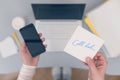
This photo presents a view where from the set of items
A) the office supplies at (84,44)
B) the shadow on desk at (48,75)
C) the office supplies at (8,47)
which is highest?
the office supplies at (84,44)

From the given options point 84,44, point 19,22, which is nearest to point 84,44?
point 84,44

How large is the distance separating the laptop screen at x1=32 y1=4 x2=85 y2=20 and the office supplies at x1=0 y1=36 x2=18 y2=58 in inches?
5.9

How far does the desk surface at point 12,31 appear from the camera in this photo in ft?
2.93

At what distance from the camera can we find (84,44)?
0.76 metres

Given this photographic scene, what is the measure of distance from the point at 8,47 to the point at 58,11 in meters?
0.24

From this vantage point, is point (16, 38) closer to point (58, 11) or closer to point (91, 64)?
point (58, 11)

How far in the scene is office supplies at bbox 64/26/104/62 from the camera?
75 cm

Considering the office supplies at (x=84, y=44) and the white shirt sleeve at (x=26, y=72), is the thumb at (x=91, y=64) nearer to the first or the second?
the office supplies at (x=84, y=44)

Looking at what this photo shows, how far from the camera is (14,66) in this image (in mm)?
949

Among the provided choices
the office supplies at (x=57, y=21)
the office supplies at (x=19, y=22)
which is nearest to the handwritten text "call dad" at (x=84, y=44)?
the office supplies at (x=57, y=21)

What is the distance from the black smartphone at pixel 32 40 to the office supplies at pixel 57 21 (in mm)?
56

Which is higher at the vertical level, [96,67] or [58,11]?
[58,11]

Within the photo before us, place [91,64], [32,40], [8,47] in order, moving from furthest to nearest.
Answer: [8,47] → [32,40] → [91,64]

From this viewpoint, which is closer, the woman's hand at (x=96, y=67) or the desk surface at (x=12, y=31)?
the woman's hand at (x=96, y=67)
